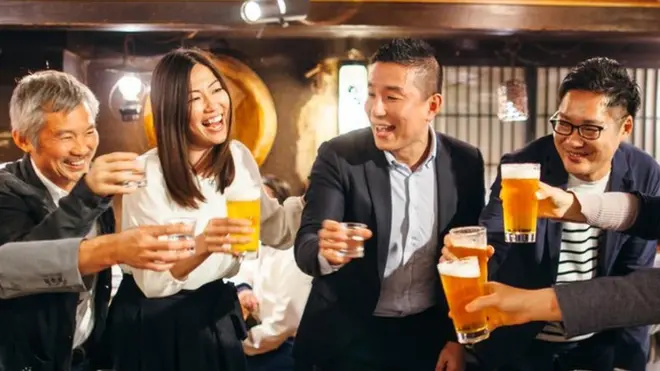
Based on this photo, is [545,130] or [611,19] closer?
[611,19]

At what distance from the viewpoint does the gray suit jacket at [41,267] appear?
184cm

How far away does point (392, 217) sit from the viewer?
8.01 feet

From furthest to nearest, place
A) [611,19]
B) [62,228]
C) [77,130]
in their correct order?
[611,19]
[77,130]
[62,228]

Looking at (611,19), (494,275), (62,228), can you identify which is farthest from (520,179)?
(611,19)

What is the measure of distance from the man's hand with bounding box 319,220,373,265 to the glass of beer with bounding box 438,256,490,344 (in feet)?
0.92

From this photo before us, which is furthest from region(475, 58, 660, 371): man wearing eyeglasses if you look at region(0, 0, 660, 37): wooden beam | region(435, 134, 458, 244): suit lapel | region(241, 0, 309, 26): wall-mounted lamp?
region(0, 0, 660, 37): wooden beam

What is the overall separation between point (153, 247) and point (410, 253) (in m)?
1.00

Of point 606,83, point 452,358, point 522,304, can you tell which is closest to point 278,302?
point 452,358

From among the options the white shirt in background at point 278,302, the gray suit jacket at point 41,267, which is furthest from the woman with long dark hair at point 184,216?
the white shirt in background at point 278,302

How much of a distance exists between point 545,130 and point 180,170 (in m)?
5.37

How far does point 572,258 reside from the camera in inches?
99.0

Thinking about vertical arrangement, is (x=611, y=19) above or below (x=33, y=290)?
above

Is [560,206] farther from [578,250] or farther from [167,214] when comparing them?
[167,214]

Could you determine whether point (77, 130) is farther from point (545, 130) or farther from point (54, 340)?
point (545, 130)
